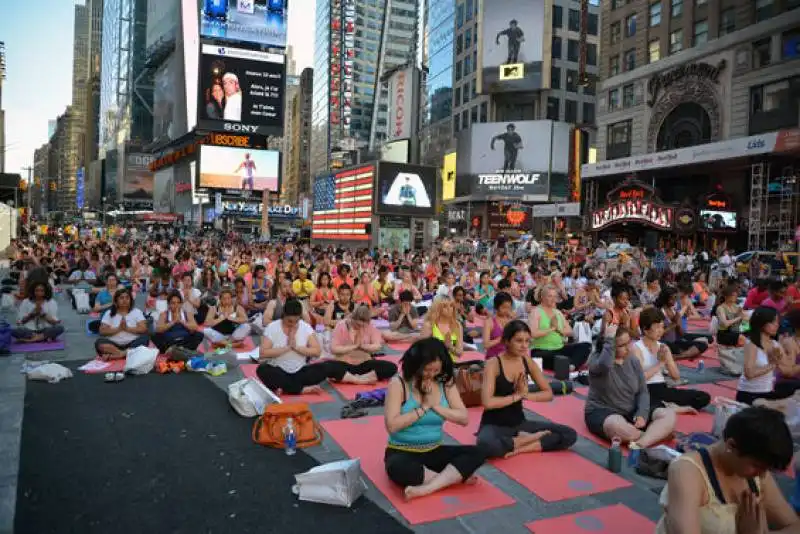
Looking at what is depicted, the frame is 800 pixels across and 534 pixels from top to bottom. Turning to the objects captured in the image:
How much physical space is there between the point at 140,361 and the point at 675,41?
142ft

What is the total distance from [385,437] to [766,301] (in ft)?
26.0

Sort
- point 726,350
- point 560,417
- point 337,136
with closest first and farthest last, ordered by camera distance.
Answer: point 560,417
point 726,350
point 337,136

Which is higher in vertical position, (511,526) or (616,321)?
(616,321)

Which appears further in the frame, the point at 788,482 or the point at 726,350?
the point at 726,350

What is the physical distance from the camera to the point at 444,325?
8586 millimetres

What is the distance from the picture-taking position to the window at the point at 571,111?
66500 millimetres

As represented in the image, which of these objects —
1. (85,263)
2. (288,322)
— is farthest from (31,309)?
(85,263)

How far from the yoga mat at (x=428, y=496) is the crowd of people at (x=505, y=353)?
10 cm

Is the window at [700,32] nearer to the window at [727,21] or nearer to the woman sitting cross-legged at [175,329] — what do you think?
the window at [727,21]

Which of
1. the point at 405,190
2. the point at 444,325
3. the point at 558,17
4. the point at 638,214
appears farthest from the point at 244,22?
the point at 444,325

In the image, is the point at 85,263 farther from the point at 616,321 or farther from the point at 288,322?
the point at 616,321

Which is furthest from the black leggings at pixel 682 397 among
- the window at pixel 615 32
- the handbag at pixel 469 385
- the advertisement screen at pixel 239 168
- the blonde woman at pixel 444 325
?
the advertisement screen at pixel 239 168

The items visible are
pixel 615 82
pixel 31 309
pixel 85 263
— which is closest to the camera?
pixel 31 309

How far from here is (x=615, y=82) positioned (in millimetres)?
45594
